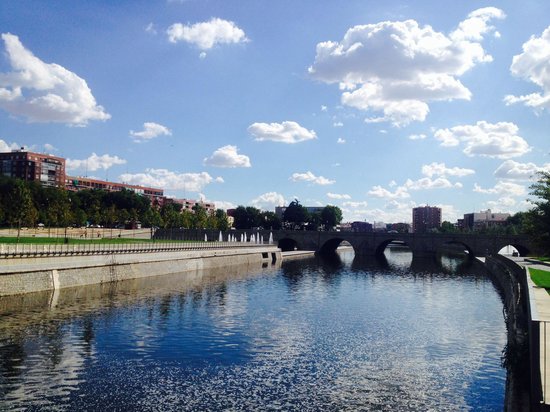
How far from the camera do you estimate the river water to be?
2106cm

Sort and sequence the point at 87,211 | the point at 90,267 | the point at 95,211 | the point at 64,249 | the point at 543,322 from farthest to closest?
the point at 87,211 < the point at 95,211 < the point at 90,267 < the point at 64,249 < the point at 543,322

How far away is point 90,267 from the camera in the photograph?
54375 millimetres

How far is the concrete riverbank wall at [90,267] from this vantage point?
4438 cm

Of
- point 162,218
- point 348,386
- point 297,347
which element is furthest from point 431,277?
point 162,218

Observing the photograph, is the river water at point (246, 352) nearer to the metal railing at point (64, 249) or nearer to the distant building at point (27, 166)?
the metal railing at point (64, 249)

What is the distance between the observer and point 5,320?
3412cm

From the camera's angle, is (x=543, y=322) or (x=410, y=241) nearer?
(x=543, y=322)

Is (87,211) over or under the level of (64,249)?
over

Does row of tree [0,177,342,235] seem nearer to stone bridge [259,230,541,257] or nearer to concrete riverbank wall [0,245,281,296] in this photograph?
stone bridge [259,230,541,257]

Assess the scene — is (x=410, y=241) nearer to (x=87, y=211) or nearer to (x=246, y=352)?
(x=87, y=211)

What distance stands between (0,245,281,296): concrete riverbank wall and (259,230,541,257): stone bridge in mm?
58866

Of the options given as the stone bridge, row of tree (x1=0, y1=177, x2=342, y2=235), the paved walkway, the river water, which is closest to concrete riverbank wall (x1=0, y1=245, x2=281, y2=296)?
the river water

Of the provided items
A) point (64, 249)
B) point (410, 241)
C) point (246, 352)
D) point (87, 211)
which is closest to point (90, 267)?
point (64, 249)

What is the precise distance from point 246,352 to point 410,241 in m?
110
